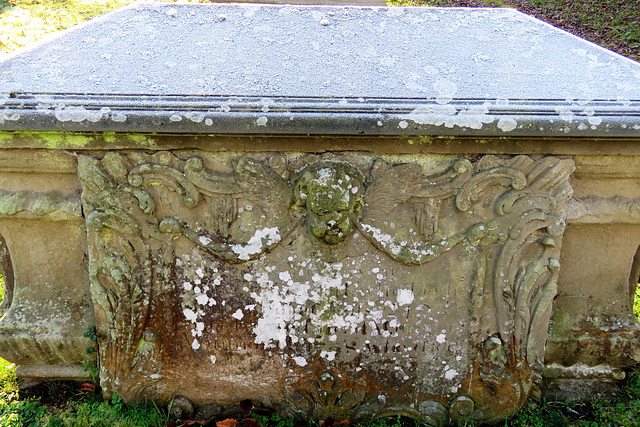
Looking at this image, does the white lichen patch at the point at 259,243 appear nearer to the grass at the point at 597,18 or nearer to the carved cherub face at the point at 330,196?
the carved cherub face at the point at 330,196

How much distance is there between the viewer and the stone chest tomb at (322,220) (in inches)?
64.6

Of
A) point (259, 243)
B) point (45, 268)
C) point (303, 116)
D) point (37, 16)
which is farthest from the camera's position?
point (37, 16)

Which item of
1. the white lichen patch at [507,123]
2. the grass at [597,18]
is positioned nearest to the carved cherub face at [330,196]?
the white lichen patch at [507,123]

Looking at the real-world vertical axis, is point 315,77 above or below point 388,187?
above

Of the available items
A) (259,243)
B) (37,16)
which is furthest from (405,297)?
(37,16)

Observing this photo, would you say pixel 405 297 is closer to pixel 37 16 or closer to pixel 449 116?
pixel 449 116

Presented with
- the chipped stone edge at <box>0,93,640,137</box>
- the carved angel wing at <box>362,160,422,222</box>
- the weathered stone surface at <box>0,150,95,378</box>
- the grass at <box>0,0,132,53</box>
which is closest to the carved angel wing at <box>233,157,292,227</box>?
the chipped stone edge at <box>0,93,640,137</box>

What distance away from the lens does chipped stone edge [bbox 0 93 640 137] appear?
157 centimetres

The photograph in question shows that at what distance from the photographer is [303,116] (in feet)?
5.16

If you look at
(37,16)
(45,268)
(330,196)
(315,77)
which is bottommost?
(45,268)

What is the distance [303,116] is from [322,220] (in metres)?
0.38

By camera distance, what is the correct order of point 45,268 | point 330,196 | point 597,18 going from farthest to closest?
point 597,18 → point 45,268 → point 330,196

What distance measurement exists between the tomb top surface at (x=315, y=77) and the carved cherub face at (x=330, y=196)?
0.17m

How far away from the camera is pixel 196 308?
1.87 metres
